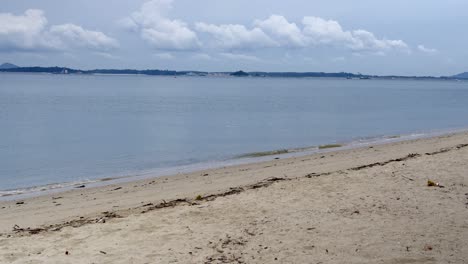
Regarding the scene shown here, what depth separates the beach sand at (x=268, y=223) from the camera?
6.77 m

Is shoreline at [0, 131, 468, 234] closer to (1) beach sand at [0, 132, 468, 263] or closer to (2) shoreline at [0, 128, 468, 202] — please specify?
(1) beach sand at [0, 132, 468, 263]

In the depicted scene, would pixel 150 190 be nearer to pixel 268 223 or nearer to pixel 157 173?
pixel 157 173

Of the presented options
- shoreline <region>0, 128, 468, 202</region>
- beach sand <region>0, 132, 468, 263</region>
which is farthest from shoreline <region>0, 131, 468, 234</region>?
shoreline <region>0, 128, 468, 202</region>

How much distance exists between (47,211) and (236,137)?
61.5 ft

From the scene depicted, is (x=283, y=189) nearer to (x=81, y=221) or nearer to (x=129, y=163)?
(x=81, y=221)

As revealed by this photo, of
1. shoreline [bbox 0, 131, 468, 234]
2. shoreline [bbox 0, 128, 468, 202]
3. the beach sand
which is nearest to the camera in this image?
the beach sand

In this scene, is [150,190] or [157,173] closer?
[150,190]

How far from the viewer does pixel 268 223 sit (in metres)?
8.12

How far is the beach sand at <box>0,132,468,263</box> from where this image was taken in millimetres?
6766

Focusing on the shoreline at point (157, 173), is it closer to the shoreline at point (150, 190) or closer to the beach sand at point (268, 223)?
the shoreline at point (150, 190)

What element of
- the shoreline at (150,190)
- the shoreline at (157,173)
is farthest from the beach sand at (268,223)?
the shoreline at (157,173)

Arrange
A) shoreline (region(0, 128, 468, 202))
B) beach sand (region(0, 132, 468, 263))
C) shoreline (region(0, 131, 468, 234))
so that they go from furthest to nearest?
shoreline (region(0, 128, 468, 202)) < shoreline (region(0, 131, 468, 234)) < beach sand (region(0, 132, 468, 263))

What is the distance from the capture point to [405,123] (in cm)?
3988

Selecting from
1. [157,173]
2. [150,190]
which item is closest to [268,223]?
[150,190]
